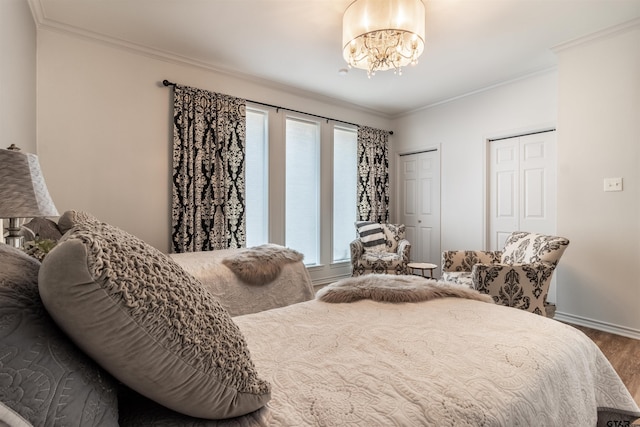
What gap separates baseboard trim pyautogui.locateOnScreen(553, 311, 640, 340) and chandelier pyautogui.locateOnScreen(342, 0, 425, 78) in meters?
2.97

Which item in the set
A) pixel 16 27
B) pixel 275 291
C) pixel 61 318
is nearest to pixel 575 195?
pixel 275 291

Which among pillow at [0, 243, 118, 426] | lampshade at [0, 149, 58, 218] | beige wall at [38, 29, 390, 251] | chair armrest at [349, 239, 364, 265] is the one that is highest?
beige wall at [38, 29, 390, 251]

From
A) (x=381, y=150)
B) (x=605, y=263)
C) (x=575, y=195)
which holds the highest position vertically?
(x=381, y=150)

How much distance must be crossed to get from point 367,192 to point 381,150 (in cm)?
78

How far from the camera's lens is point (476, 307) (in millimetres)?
1508

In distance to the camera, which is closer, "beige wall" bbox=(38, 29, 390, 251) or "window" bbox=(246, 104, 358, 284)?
A: "beige wall" bbox=(38, 29, 390, 251)

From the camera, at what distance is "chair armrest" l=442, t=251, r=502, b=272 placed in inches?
127

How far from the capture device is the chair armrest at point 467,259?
10.6 ft

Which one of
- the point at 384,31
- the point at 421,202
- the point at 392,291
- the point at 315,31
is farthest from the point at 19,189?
the point at 421,202

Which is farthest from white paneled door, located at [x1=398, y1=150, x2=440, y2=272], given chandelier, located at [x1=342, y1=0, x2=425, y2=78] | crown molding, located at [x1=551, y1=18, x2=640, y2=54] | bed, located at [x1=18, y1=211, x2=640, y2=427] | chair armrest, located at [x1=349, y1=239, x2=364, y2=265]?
bed, located at [x1=18, y1=211, x2=640, y2=427]

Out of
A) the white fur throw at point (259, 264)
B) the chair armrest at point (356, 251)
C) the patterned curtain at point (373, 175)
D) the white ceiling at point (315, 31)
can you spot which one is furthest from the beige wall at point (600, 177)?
the white fur throw at point (259, 264)

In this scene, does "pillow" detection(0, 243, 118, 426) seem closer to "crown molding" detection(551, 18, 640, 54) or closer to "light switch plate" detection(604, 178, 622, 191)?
"light switch plate" detection(604, 178, 622, 191)

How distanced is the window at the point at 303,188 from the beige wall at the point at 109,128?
4.38 ft

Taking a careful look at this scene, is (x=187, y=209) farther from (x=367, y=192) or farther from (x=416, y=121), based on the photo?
(x=416, y=121)
